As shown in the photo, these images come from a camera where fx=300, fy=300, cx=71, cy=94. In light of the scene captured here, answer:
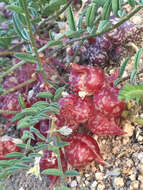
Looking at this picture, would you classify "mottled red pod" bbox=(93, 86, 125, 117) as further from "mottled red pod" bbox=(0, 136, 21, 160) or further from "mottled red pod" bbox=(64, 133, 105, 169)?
"mottled red pod" bbox=(0, 136, 21, 160)

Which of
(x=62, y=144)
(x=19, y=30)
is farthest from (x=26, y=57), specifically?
(x=62, y=144)

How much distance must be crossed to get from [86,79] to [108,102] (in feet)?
0.26

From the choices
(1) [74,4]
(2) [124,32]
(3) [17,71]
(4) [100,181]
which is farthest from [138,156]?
(1) [74,4]

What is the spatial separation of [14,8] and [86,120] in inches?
12.7

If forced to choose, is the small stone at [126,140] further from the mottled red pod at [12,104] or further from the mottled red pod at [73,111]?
the mottled red pod at [12,104]

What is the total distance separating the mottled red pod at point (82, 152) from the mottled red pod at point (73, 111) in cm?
4

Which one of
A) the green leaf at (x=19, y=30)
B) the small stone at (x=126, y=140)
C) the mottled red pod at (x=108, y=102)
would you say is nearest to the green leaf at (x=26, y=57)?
the green leaf at (x=19, y=30)

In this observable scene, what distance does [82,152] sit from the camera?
27.9 inches

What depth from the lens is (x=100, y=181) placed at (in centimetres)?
70

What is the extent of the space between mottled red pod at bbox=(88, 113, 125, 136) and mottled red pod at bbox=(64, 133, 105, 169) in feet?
0.10

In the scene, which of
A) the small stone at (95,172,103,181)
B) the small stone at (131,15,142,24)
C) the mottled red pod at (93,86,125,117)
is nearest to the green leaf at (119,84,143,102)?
the mottled red pod at (93,86,125,117)

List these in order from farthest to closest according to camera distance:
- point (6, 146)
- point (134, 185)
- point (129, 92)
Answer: point (6, 146) → point (134, 185) → point (129, 92)

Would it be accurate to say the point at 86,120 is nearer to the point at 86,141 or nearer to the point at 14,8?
the point at 86,141

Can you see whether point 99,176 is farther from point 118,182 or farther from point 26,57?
point 26,57
